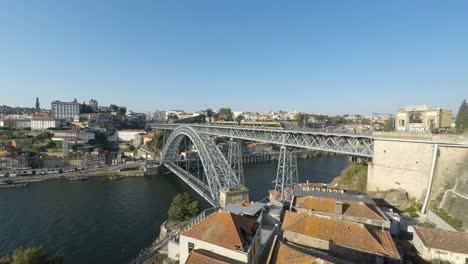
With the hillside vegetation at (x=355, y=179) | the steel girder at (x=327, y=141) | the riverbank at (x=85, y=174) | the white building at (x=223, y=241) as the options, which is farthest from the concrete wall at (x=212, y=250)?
the riverbank at (x=85, y=174)

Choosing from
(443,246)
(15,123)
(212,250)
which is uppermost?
(15,123)

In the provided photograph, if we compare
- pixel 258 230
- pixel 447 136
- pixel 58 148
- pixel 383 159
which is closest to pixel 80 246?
pixel 258 230

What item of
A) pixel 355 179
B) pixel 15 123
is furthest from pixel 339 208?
pixel 15 123

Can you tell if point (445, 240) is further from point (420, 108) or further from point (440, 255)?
point (420, 108)

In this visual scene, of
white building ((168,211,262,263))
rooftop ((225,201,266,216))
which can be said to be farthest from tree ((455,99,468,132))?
white building ((168,211,262,263))

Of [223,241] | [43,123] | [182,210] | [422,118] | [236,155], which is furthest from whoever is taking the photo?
[43,123]

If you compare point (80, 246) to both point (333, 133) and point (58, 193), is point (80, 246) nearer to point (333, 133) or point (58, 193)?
point (58, 193)

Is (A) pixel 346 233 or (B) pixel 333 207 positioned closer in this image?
(A) pixel 346 233
